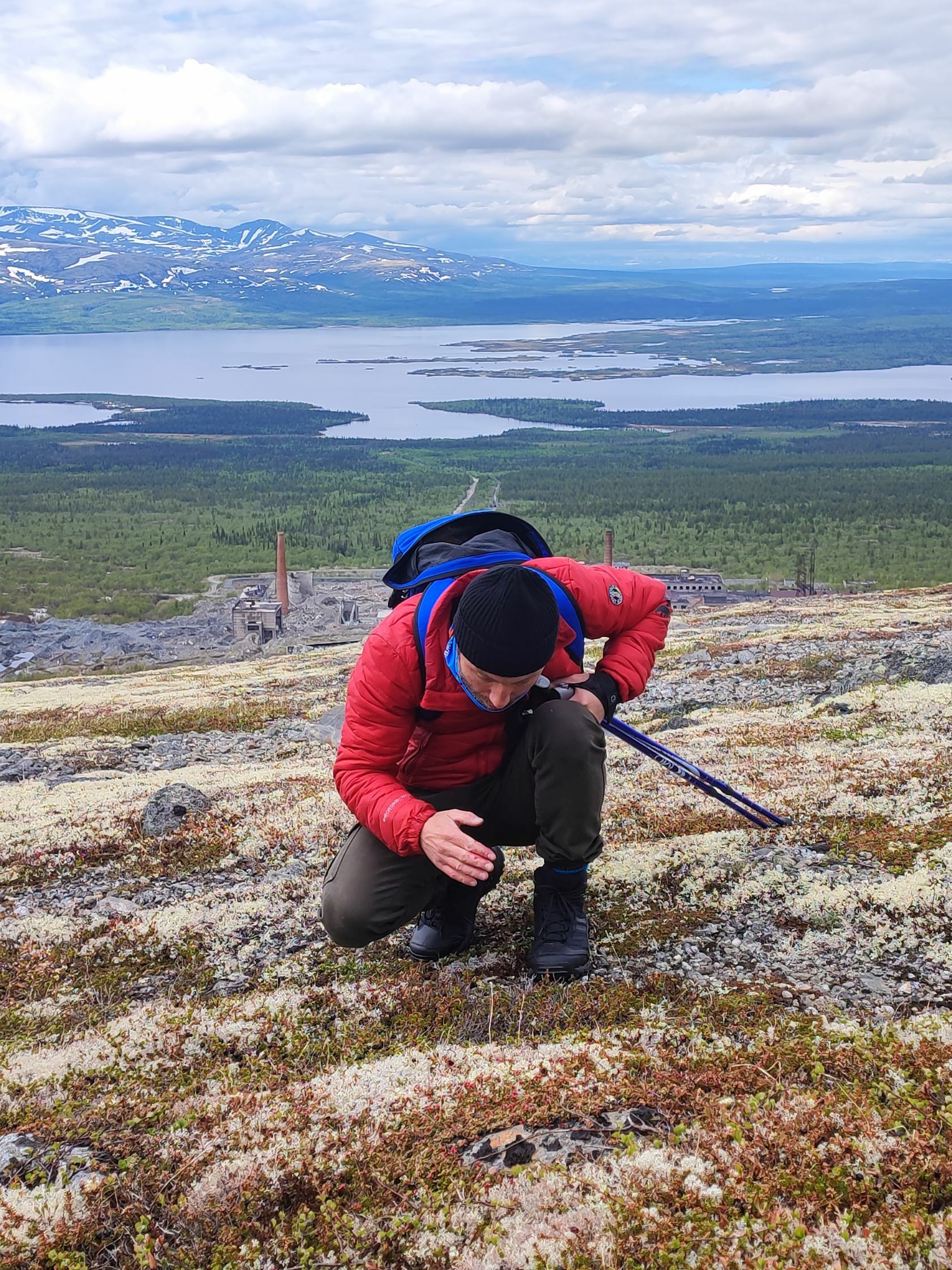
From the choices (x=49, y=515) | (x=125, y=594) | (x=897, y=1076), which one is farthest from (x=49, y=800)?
(x=49, y=515)

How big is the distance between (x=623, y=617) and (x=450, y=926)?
1937 mm

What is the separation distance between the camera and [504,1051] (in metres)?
4.78

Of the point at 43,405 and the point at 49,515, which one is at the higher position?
the point at 43,405

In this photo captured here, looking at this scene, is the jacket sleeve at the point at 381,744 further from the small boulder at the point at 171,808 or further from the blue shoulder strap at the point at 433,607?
the small boulder at the point at 171,808

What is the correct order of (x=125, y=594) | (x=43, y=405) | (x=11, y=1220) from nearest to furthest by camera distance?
1. (x=11, y=1220)
2. (x=125, y=594)
3. (x=43, y=405)

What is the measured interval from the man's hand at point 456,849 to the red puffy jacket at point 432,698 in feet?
0.39

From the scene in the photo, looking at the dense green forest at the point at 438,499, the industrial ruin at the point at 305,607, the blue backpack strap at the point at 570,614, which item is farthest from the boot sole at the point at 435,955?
the dense green forest at the point at 438,499

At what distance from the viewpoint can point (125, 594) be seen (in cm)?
6975

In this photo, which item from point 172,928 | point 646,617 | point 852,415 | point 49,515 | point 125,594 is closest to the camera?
point 646,617

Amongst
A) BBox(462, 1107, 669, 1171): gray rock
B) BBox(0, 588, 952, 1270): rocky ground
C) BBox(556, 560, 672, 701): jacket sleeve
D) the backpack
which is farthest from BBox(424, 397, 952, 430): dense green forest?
BBox(462, 1107, 669, 1171): gray rock

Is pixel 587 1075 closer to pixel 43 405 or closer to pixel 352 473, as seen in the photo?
pixel 352 473

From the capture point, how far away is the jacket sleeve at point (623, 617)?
5449 millimetres

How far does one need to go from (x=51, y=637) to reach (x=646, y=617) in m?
52.4

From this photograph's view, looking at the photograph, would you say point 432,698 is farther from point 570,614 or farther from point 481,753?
point 570,614
